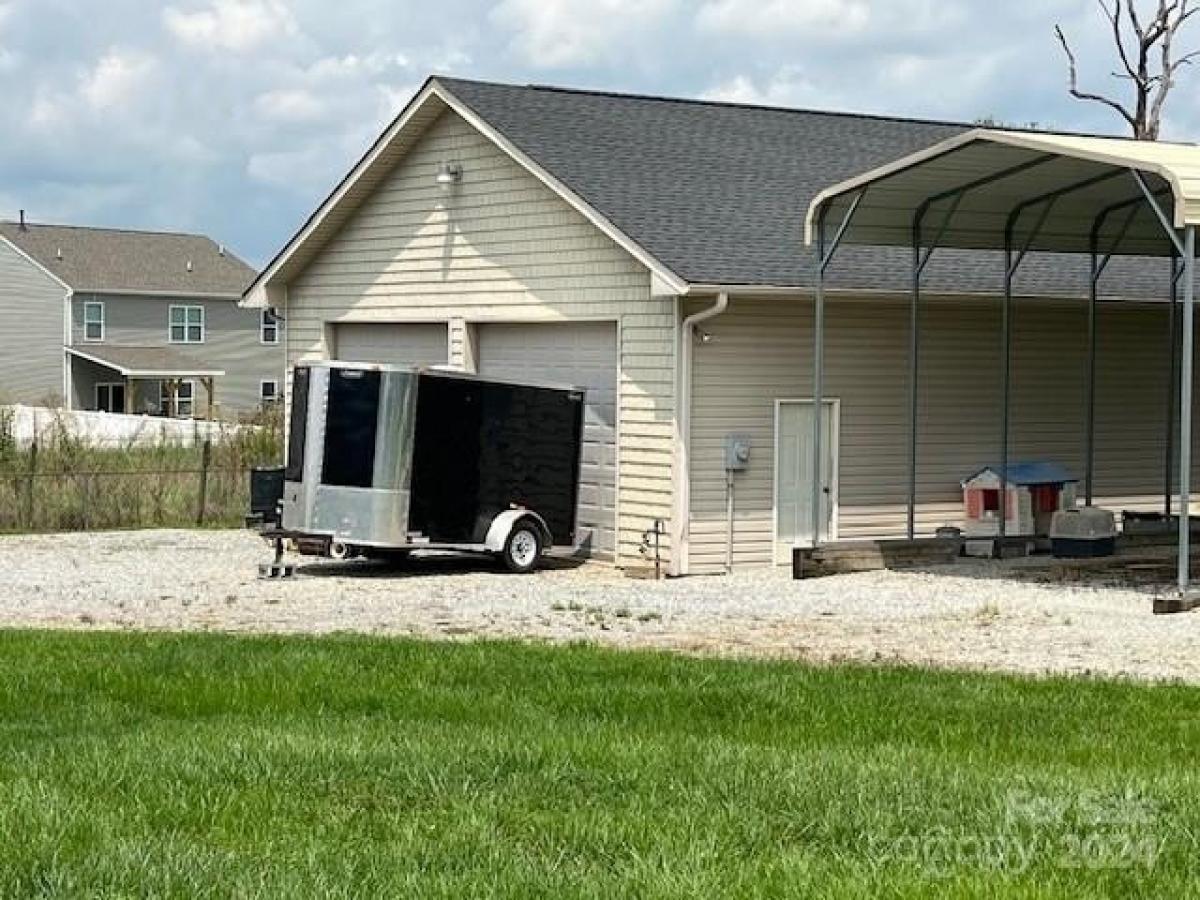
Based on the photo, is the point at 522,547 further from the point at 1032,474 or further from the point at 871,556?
the point at 1032,474

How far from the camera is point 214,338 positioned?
65.7 metres

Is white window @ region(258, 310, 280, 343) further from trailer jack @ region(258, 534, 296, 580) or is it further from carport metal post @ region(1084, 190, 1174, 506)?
trailer jack @ region(258, 534, 296, 580)

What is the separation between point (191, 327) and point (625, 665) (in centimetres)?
5528

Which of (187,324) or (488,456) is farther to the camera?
(187,324)

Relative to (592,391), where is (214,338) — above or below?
above

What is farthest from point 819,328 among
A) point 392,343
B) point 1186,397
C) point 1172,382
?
point 392,343

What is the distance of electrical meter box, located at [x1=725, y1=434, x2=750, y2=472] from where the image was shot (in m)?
20.3

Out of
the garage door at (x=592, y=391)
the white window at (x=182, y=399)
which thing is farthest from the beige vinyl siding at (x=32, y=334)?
the garage door at (x=592, y=391)

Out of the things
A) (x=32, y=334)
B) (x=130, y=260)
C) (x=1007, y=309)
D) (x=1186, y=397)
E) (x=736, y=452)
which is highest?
(x=130, y=260)

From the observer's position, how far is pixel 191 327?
65375mm

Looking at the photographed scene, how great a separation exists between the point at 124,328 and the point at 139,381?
1913 mm

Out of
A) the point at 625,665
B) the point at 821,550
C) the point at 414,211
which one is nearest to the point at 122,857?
the point at 625,665

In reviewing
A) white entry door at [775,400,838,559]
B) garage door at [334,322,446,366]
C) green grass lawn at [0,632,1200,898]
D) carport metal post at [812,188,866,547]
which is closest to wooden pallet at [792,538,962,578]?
carport metal post at [812,188,866,547]

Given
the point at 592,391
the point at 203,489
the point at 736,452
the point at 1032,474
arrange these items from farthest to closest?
the point at 203,489, the point at 1032,474, the point at 592,391, the point at 736,452
